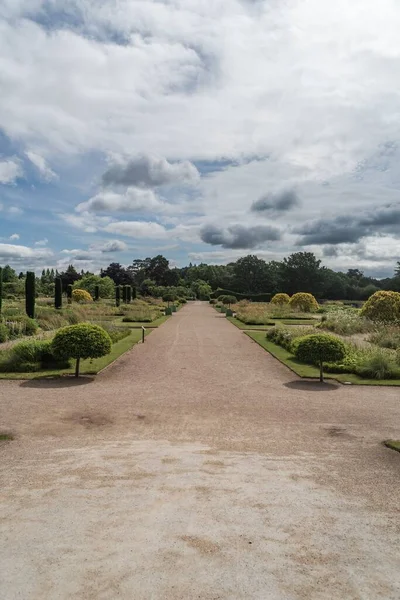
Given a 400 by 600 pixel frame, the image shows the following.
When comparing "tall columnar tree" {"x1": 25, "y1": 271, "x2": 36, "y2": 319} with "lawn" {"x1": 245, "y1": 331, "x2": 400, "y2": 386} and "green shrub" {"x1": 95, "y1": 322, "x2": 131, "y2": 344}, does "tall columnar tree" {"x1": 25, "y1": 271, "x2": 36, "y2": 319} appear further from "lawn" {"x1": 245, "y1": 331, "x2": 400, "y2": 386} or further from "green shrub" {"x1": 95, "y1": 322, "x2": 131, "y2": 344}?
"lawn" {"x1": 245, "y1": 331, "x2": 400, "y2": 386}

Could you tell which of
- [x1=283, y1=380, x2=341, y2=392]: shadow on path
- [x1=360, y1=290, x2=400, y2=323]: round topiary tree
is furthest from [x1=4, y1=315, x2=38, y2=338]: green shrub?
[x1=360, y1=290, x2=400, y2=323]: round topiary tree

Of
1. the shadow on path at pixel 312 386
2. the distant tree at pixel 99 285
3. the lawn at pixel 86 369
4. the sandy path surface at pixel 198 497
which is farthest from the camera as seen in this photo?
the distant tree at pixel 99 285

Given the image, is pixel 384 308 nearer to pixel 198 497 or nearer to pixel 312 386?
pixel 312 386

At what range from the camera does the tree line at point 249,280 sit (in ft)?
243

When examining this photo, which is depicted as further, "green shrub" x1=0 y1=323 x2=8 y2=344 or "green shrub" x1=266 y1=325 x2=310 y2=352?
"green shrub" x1=0 y1=323 x2=8 y2=344

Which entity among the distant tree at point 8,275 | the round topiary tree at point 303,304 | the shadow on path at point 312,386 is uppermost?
the distant tree at point 8,275

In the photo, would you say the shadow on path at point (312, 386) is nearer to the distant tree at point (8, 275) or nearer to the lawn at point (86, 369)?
the lawn at point (86, 369)

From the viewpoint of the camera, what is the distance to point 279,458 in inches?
244

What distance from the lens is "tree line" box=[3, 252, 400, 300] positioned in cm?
7419

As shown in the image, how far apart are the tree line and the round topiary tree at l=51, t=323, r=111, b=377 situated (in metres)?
52.2

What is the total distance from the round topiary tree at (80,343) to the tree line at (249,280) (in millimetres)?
52247

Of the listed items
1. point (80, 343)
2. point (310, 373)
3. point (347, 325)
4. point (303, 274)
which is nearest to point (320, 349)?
point (310, 373)

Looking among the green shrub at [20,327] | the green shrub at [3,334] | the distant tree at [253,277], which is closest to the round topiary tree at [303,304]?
the green shrub at [20,327]

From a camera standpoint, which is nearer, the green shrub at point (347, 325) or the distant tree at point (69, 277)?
the green shrub at point (347, 325)
